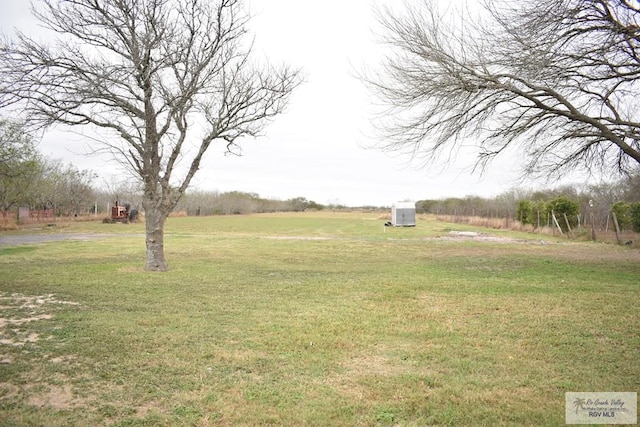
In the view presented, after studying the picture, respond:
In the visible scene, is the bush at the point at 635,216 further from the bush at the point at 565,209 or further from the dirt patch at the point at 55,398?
the dirt patch at the point at 55,398

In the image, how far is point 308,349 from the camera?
17.4 feet

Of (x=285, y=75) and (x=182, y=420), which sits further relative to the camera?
(x=285, y=75)

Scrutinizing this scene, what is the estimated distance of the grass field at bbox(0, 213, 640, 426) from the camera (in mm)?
3750

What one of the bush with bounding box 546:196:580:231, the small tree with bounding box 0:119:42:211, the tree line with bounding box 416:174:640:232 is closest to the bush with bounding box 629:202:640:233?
the tree line with bounding box 416:174:640:232

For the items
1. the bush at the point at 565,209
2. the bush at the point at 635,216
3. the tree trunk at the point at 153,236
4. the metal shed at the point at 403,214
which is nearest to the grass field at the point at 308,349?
the tree trunk at the point at 153,236

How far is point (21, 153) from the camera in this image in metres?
31.7

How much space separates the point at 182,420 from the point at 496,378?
298 cm

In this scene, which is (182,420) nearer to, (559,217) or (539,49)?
(539,49)

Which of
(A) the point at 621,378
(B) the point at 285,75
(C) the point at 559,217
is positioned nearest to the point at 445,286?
(A) the point at 621,378

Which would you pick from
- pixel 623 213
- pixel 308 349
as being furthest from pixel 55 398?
pixel 623 213

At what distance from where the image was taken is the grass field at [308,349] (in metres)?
3.75

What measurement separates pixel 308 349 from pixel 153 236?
7906 millimetres

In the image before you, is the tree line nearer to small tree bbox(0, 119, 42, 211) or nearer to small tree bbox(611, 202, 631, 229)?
small tree bbox(611, 202, 631, 229)

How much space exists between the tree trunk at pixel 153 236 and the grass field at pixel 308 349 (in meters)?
1.11
